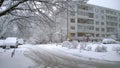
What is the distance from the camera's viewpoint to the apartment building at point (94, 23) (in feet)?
217

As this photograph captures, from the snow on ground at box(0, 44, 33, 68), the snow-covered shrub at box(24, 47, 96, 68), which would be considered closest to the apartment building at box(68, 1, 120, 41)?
the snow-covered shrub at box(24, 47, 96, 68)

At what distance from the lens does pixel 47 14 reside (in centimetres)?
1244

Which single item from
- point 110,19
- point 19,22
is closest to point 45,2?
point 19,22

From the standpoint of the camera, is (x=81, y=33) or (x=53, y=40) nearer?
(x=53, y=40)

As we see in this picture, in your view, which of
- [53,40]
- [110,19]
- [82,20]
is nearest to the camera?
[53,40]

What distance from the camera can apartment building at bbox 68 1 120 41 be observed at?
2598 inches

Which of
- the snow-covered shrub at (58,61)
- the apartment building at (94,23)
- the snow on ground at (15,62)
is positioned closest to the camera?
the snow on ground at (15,62)

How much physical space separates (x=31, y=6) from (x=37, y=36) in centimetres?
5259

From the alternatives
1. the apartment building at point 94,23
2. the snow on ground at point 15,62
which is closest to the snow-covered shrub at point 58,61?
the snow on ground at point 15,62

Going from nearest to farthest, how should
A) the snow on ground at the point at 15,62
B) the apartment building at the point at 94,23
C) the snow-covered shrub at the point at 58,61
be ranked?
1. the snow on ground at the point at 15,62
2. the snow-covered shrub at the point at 58,61
3. the apartment building at the point at 94,23

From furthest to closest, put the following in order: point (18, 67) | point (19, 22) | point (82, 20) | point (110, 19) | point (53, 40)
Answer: point (110, 19) < point (82, 20) < point (53, 40) < point (19, 22) < point (18, 67)

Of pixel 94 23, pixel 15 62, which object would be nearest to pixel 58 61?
pixel 15 62

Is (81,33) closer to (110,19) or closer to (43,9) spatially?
(110,19)

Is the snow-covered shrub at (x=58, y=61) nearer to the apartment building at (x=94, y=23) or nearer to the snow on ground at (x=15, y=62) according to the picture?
the snow on ground at (x=15, y=62)
